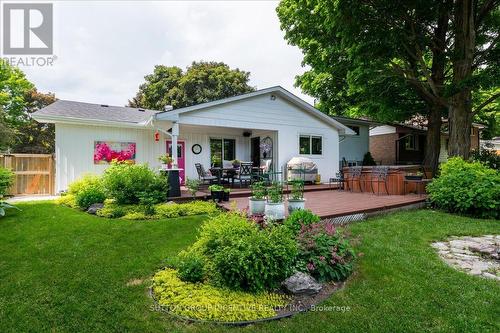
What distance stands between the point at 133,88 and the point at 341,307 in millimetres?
29166

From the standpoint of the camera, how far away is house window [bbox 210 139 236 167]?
12.7 m

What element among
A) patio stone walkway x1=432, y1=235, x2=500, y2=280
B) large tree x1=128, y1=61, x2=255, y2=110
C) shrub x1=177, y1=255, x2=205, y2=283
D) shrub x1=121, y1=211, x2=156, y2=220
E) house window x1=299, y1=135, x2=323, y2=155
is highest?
large tree x1=128, y1=61, x2=255, y2=110

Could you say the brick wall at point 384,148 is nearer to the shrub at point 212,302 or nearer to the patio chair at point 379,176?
the patio chair at point 379,176

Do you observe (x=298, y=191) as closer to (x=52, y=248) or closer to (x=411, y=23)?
(x=52, y=248)

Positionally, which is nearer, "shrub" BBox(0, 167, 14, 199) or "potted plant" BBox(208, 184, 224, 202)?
"shrub" BBox(0, 167, 14, 199)

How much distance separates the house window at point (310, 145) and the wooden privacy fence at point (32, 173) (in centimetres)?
999

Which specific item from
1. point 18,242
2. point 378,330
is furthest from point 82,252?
point 378,330

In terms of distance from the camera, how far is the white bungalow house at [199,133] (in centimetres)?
992

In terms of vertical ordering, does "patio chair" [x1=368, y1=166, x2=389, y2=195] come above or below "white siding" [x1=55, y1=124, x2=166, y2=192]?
below

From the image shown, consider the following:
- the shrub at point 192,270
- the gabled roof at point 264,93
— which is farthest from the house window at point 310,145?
the shrub at point 192,270

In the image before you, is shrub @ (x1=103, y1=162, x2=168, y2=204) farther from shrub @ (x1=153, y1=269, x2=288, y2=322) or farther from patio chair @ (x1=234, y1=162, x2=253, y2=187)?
shrub @ (x1=153, y1=269, x2=288, y2=322)

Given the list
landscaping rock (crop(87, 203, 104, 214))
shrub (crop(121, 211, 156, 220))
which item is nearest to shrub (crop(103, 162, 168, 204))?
landscaping rock (crop(87, 203, 104, 214))

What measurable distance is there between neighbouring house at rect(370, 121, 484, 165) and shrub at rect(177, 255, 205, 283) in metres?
18.5

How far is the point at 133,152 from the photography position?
1130 centimetres
